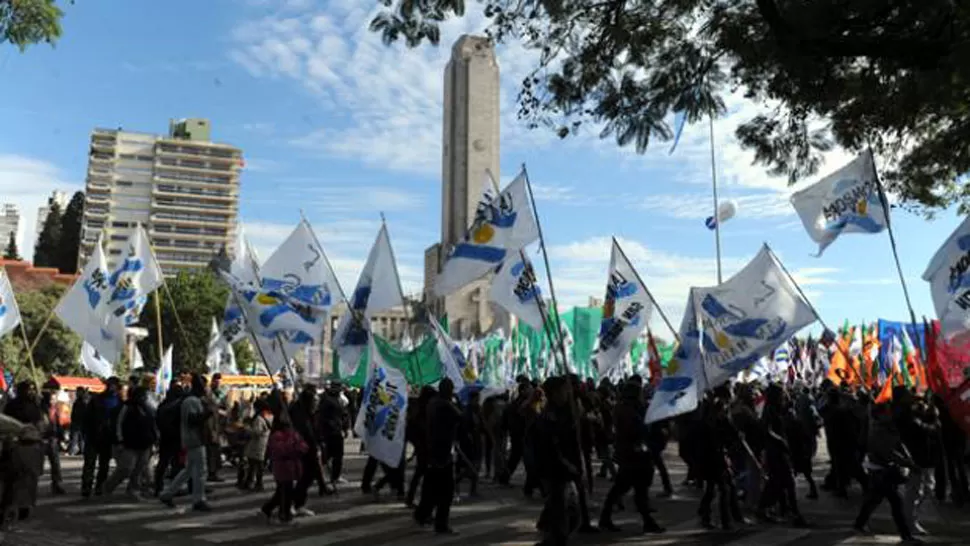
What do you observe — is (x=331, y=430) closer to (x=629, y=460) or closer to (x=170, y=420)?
(x=170, y=420)

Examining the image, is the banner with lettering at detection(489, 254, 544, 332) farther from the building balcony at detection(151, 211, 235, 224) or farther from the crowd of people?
the building balcony at detection(151, 211, 235, 224)

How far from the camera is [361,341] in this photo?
14.7m

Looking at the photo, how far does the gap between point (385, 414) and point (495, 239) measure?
3066mm

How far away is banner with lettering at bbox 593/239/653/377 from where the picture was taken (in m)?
14.9

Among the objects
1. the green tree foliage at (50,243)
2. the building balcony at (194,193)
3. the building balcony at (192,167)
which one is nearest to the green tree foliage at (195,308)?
the green tree foliage at (50,243)

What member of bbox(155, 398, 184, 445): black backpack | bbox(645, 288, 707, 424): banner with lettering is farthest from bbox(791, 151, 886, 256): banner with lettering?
bbox(155, 398, 184, 445): black backpack

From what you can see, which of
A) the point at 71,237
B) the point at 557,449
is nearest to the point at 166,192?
the point at 71,237

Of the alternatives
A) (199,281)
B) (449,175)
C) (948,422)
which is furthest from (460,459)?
(449,175)

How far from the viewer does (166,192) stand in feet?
449

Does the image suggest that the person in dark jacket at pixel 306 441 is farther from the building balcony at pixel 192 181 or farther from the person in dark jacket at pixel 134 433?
the building balcony at pixel 192 181

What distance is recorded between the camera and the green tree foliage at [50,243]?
Answer: 95062 millimetres

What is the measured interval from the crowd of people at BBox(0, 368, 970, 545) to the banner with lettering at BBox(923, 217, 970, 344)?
3.17 feet

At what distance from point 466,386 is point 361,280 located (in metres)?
3.29

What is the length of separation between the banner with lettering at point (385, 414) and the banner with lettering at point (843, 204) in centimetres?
598
